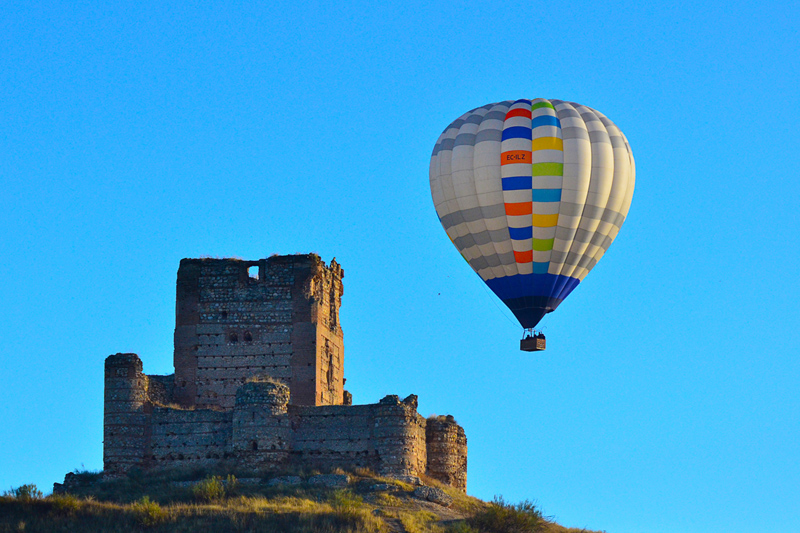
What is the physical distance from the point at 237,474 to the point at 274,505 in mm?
3192

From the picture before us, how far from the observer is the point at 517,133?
177 ft

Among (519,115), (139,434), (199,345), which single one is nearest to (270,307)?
(199,345)

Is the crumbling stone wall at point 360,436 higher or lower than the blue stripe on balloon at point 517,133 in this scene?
lower

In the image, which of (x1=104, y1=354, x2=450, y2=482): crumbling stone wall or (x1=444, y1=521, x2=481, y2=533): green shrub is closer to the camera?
(x1=444, y1=521, x2=481, y2=533): green shrub

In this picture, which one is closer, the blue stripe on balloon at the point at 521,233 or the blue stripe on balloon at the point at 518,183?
the blue stripe on balloon at the point at 518,183

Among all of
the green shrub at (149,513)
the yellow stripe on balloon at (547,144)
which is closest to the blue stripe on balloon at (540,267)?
the yellow stripe on balloon at (547,144)

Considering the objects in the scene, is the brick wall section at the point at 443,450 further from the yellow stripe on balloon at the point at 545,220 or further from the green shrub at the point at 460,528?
the yellow stripe on balloon at the point at 545,220

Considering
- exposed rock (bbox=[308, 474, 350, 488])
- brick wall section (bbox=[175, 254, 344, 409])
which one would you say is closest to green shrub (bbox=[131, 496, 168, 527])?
exposed rock (bbox=[308, 474, 350, 488])

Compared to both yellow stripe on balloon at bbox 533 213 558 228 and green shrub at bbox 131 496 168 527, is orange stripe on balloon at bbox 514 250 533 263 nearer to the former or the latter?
yellow stripe on balloon at bbox 533 213 558 228

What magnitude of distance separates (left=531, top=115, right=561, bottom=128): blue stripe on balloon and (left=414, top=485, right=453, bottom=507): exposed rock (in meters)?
11.4

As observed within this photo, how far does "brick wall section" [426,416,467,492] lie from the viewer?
2119 inches

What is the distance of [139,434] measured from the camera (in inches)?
2058

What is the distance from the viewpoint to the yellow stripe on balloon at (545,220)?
53844 mm

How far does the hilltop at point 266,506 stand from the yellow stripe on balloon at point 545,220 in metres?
8.20
